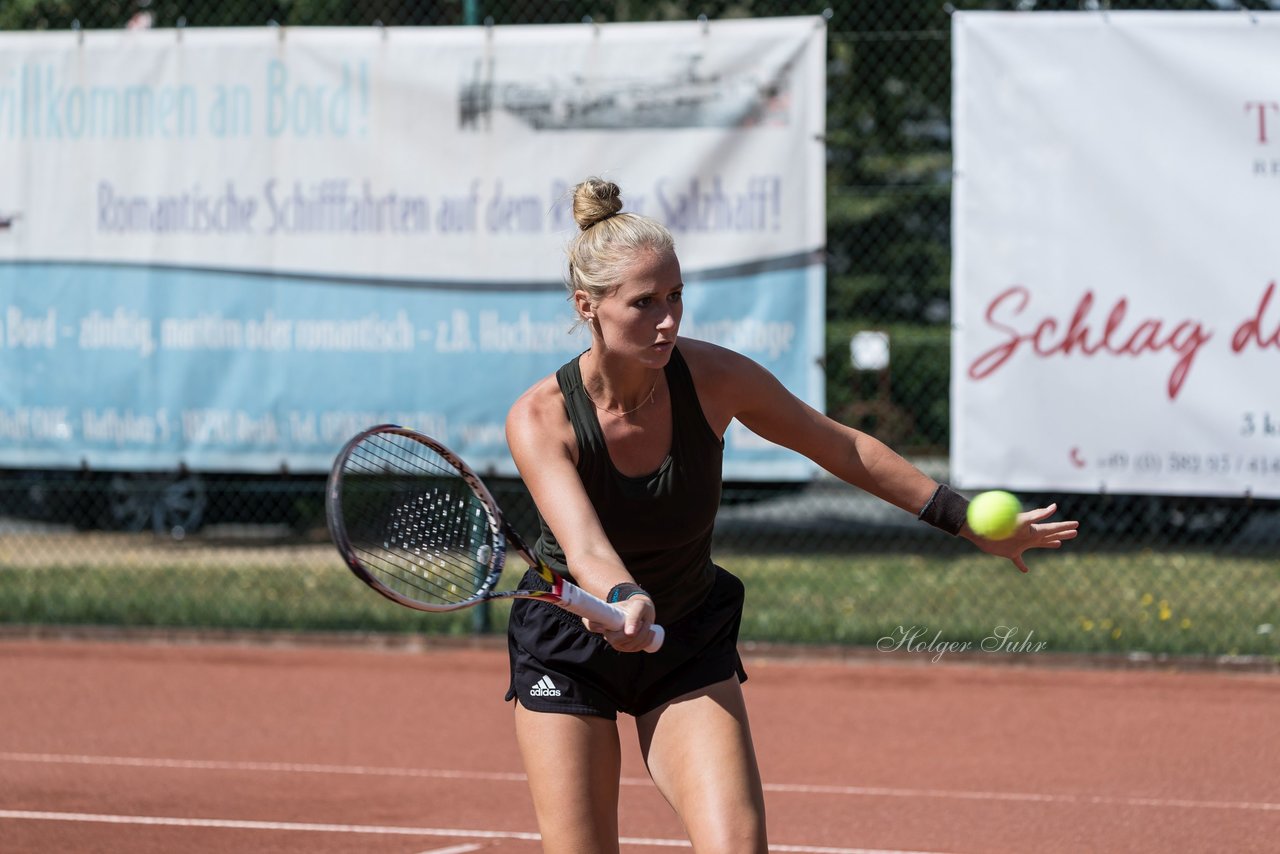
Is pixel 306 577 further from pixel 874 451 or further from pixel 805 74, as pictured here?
pixel 874 451

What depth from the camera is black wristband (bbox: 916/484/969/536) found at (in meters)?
3.62

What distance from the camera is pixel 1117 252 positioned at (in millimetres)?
7844

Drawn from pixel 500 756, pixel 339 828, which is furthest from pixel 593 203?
pixel 500 756

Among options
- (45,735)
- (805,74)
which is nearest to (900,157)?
(805,74)

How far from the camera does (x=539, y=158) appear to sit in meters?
8.48

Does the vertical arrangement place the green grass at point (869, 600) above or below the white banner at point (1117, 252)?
below

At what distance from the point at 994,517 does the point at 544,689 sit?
104 centimetres

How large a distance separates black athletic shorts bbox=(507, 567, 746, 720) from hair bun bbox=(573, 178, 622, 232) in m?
0.72

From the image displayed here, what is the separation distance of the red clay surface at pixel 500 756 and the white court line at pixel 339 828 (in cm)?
1

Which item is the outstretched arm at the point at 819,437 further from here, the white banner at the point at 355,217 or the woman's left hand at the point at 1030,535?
the white banner at the point at 355,217

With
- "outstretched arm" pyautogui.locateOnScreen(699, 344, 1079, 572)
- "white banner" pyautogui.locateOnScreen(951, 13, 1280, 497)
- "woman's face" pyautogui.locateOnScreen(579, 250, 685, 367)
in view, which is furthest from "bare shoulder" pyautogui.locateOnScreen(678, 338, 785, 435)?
"white banner" pyautogui.locateOnScreen(951, 13, 1280, 497)

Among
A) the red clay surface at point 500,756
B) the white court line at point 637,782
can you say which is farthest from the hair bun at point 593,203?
the white court line at point 637,782

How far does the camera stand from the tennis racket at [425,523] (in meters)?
3.30

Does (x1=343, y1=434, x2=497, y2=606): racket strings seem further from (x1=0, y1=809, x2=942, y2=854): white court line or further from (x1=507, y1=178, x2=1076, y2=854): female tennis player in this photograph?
(x1=0, y1=809, x2=942, y2=854): white court line
